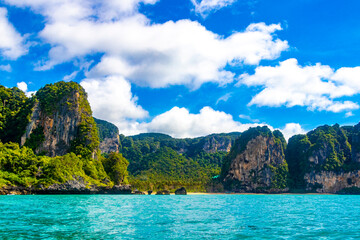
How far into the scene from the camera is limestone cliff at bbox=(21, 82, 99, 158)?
11344cm

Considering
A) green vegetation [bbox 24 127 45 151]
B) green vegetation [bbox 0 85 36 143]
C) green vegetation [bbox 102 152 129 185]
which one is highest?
green vegetation [bbox 0 85 36 143]

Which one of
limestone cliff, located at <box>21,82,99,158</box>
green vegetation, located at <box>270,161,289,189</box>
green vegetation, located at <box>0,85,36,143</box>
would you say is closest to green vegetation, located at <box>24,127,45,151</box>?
limestone cliff, located at <box>21,82,99,158</box>

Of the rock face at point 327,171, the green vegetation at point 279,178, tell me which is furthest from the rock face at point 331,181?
the green vegetation at point 279,178

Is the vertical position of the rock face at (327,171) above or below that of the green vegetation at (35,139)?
below

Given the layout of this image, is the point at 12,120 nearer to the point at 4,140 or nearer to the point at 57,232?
the point at 4,140

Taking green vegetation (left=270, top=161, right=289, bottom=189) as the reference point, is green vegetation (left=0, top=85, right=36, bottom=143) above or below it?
above

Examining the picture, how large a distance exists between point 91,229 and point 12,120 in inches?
4426

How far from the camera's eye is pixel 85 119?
130875 mm

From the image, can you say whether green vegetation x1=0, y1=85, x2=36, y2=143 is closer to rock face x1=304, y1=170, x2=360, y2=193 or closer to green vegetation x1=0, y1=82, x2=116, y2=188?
green vegetation x1=0, y1=82, x2=116, y2=188

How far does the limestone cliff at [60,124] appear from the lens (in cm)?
11344

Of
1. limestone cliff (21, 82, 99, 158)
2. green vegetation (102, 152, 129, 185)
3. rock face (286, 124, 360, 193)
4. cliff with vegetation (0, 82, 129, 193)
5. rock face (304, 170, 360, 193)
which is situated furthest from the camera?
rock face (286, 124, 360, 193)

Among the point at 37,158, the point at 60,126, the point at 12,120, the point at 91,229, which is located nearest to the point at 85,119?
the point at 60,126

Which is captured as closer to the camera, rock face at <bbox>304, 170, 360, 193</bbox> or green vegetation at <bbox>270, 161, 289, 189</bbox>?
rock face at <bbox>304, 170, 360, 193</bbox>

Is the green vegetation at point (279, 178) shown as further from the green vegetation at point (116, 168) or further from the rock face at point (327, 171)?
the green vegetation at point (116, 168)
